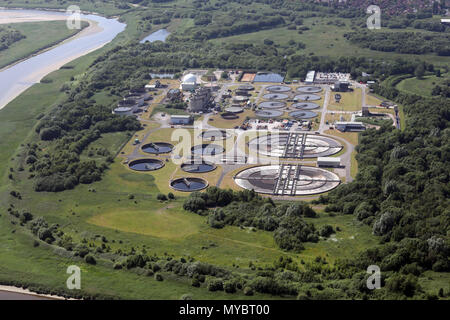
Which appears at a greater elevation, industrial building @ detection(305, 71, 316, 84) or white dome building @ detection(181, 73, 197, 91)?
white dome building @ detection(181, 73, 197, 91)

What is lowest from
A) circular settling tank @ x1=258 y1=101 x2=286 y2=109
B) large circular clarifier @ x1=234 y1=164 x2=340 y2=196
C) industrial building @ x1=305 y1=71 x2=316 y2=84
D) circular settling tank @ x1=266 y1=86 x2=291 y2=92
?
large circular clarifier @ x1=234 y1=164 x2=340 y2=196

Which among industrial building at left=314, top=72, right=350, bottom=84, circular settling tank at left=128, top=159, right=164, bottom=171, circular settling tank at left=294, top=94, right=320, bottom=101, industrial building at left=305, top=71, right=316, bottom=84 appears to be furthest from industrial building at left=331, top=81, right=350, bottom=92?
circular settling tank at left=128, top=159, right=164, bottom=171

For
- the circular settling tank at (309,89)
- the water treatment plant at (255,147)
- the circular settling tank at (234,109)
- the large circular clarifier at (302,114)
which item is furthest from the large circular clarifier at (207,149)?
the circular settling tank at (309,89)

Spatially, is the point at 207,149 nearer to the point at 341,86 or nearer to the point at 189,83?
the point at 189,83

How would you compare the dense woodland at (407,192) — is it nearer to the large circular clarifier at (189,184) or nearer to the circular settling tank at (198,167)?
the large circular clarifier at (189,184)

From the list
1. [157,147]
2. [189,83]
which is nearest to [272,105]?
[189,83]

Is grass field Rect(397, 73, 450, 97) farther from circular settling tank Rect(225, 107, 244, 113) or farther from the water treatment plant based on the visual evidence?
circular settling tank Rect(225, 107, 244, 113)

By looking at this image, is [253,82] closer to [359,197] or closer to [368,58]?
[368,58]
